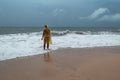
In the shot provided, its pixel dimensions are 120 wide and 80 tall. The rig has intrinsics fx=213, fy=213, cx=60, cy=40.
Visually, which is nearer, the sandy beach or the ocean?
the sandy beach

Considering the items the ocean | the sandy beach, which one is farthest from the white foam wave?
the sandy beach

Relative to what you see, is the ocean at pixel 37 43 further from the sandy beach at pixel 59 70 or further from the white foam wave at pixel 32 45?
the sandy beach at pixel 59 70

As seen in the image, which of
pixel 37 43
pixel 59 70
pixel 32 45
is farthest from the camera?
pixel 37 43

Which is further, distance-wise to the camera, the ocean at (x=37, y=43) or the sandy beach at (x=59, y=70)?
the ocean at (x=37, y=43)

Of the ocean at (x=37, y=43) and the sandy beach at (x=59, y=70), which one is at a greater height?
the ocean at (x=37, y=43)

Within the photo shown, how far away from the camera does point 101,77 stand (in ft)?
19.3

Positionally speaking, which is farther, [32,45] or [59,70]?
[32,45]

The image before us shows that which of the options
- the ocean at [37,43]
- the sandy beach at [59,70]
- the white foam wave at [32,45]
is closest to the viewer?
the sandy beach at [59,70]

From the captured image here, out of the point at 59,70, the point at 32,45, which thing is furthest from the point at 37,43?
the point at 59,70

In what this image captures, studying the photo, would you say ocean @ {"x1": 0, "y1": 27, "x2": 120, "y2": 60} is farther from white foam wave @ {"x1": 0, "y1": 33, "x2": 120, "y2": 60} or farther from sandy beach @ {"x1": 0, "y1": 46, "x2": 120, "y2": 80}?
sandy beach @ {"x1": 0, "y1": 46, "x2": 120, "y2": 80}

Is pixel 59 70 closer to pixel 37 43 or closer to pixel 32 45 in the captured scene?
pixel 32 45

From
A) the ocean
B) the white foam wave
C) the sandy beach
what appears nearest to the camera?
the sandy beach

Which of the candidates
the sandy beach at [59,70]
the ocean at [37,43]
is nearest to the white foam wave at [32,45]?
the ocean at [37,43]

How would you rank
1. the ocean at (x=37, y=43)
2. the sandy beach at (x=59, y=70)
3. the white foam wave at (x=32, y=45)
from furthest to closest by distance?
the ocean at (x=37, y=43)
the white foam wave at (x=32, y=45)
the sandy beach at (x=59, y=70)
